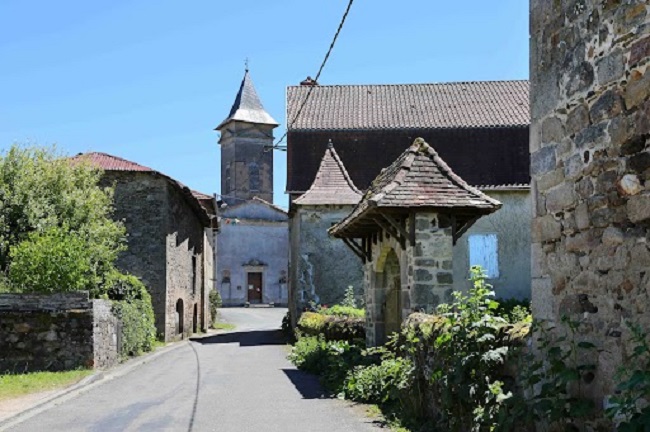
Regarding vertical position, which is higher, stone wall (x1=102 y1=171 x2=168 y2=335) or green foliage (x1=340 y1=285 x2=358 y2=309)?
stone wall (x1=102 y1=171 x2=168 y2=335)

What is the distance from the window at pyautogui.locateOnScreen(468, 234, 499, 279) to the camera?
78.1ft

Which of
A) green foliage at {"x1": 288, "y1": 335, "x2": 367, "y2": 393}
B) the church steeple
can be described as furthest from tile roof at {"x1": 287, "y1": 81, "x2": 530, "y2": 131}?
the church steeple

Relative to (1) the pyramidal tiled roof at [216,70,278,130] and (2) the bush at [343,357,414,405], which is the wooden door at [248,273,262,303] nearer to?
(1) the pyramidal tiled roof at [216,70,278,130]

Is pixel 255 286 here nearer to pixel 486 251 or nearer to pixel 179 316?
pixel 179 316

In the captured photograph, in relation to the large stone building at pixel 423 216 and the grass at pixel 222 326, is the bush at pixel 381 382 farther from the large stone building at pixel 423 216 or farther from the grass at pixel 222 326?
the grass at pixel 222 326

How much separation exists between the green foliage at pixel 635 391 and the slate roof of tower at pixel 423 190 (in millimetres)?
6596

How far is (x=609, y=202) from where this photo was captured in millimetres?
4801

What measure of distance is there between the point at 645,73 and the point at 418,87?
3052cm

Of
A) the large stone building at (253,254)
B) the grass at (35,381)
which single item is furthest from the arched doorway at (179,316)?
the large stone building at (253,254)

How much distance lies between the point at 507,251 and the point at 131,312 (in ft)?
38.0

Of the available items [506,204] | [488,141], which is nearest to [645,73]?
[506,204]

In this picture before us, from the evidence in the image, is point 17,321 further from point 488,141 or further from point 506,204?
point 488,141

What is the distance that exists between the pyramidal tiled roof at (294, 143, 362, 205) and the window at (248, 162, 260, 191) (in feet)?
130

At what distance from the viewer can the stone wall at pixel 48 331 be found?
1529 cm
